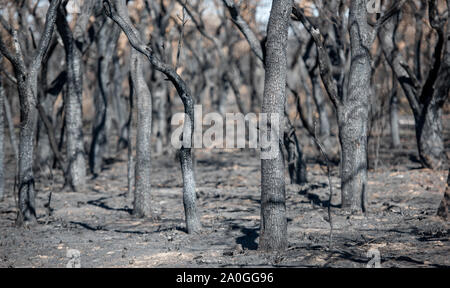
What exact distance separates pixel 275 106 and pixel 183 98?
162 cm

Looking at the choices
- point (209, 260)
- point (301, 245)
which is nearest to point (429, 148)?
point (301, 245)

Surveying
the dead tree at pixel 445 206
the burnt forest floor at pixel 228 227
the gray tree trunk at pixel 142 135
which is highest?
the gray tree trunk at pixel 142 135

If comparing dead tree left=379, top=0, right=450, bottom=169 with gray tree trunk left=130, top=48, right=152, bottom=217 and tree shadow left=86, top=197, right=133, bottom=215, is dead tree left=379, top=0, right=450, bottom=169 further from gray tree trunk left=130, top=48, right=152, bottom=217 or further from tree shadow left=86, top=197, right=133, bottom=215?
tree shadow left=86, top=197, right=133, bottom=215

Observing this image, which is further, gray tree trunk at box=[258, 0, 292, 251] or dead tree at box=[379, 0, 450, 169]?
dead tree at box=[379, 0, 450, 169]

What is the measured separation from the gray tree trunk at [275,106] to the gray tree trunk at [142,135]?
3.28 metres

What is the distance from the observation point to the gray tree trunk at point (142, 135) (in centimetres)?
970

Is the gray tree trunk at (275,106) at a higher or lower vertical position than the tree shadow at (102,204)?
higher

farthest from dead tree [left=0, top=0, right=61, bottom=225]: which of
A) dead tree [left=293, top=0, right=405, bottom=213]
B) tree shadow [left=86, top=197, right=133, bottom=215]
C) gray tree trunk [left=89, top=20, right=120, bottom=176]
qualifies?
gray tree trunk [left=89, top=20, right=120, bottom=176]

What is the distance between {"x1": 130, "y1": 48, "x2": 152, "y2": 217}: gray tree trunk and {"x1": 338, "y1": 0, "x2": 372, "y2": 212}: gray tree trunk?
334 centimetres

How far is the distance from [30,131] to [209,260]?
388 cm

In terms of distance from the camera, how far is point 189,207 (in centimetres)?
847

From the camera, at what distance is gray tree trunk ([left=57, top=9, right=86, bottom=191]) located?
12984 millimetres

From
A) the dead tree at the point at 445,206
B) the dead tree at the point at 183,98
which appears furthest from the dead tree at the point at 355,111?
the dead tree at the point at 183,98

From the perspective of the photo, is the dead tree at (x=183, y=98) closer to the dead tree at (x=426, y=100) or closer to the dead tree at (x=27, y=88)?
the dead tree at (x=27, y=88)
